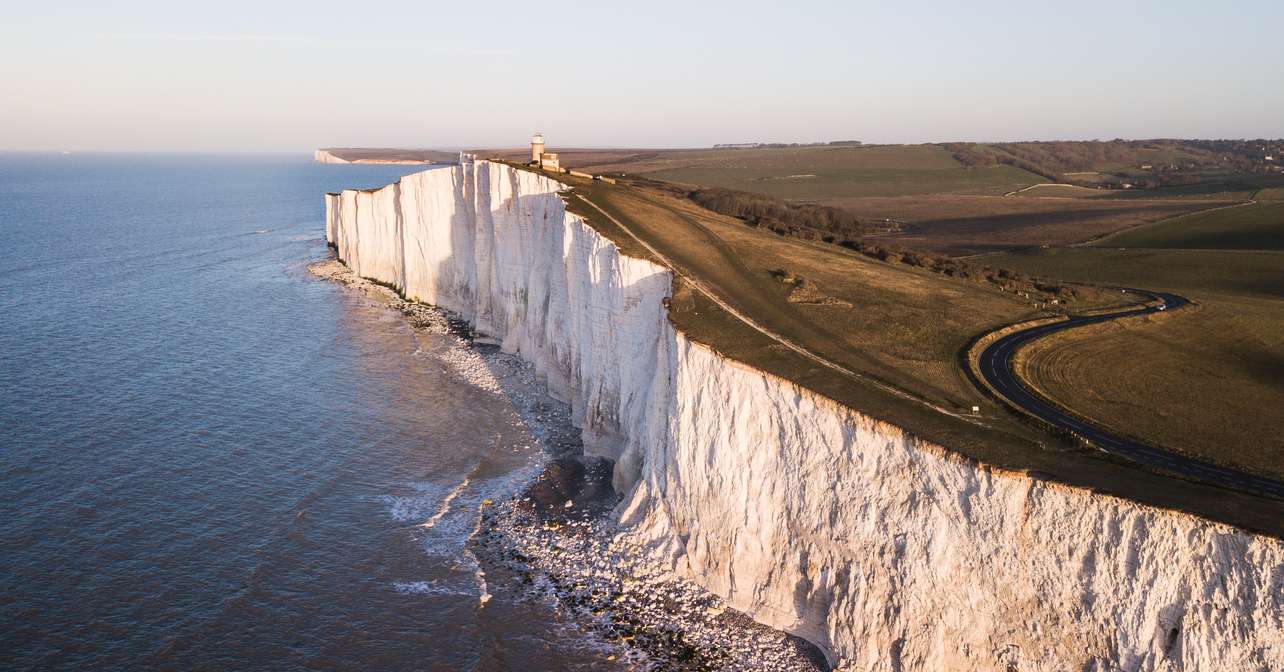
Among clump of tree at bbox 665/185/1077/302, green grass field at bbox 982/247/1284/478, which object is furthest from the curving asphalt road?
clump of tree at bbox 665/185/1077/302

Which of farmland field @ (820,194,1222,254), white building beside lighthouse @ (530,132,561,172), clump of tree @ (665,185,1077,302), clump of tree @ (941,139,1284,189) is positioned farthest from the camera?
clump of tree @ (941,139,1284,189)

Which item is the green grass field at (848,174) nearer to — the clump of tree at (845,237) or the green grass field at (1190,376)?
the clump of tree at (845,237)

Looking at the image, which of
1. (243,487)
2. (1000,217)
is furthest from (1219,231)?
(243,487)

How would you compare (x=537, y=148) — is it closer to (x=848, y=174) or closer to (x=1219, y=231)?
(x=1219, y=231)

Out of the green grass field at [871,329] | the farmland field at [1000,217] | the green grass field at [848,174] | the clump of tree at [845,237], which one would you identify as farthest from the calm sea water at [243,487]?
the green grass field at [848,174]

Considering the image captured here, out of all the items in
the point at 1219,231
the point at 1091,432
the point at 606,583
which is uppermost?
the point at 1219,231

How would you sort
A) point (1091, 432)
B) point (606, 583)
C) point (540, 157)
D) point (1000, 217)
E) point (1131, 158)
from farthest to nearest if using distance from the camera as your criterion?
point (1131, 158), point (1000, 217), point (540, 157), point (606, 583), point (1091, 432)

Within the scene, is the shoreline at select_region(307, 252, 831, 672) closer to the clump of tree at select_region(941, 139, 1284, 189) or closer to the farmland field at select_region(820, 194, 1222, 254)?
the farmland field at select_region(820, 194, 1222, 254)
